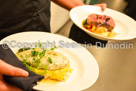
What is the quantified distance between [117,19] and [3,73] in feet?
2.52

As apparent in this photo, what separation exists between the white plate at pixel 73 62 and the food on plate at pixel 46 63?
3cm

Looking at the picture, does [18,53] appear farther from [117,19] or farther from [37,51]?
[117,19]

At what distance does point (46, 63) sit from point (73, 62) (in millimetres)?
136

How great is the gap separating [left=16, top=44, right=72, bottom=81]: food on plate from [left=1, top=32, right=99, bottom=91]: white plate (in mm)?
29

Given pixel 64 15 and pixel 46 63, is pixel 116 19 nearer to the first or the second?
pixel 46 63

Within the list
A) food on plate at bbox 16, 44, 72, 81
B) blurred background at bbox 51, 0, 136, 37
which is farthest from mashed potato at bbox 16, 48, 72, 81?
blurred background at bbox 51, 0, 136, 37

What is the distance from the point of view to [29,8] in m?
0.75

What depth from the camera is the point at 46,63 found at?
58 centimetres

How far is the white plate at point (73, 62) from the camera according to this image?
0.52 meters

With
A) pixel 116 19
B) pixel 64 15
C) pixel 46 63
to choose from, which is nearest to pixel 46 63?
pixel 46 63

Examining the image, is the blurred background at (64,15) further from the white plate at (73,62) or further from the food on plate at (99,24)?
the white plate at (73,62)

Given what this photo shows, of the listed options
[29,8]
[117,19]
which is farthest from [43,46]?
[117,19]

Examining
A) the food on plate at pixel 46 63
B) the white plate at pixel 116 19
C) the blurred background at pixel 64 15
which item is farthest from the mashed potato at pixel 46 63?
the blurred background at pixel 64 15

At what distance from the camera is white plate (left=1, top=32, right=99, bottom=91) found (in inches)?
20.7
